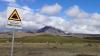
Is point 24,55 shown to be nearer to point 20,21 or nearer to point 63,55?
point 63,55

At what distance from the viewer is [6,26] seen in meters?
16.6

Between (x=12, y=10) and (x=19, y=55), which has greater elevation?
(x=12, y=10)

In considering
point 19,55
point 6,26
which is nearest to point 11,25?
point 6,26

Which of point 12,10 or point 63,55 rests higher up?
point 12,10

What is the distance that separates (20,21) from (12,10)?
762mm

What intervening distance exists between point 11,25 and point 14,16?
0.48 m

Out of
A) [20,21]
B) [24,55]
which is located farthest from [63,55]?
[20,21]

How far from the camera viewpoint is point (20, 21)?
661 inches

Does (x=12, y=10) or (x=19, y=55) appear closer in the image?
(x=12, y=10)

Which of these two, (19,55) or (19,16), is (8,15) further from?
(19,55)

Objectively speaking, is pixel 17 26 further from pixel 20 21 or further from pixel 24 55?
pixel 24 55

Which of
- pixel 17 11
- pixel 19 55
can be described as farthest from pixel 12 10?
pixel 19 55

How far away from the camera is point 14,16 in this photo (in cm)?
1666

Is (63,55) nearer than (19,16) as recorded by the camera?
No
